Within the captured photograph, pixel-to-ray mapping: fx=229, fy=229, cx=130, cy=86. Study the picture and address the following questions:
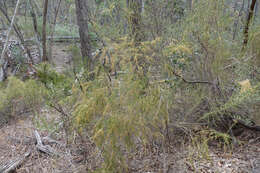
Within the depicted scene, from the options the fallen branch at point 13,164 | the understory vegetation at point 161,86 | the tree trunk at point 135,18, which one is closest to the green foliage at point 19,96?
the fallen branch at point 13,164

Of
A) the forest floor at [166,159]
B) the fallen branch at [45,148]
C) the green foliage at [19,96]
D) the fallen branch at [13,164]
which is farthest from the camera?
the green foliage at [19,96]

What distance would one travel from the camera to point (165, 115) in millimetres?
2152

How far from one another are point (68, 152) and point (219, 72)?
81.2 inches

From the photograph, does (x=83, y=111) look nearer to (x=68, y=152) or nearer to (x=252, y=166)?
(x=68, y=152)

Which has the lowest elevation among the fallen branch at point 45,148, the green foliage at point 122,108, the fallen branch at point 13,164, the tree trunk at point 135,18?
the fallen branch at point 13,164

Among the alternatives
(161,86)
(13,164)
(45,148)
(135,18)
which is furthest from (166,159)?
(13,164)

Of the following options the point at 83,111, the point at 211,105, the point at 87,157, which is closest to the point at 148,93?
the point at 83,111

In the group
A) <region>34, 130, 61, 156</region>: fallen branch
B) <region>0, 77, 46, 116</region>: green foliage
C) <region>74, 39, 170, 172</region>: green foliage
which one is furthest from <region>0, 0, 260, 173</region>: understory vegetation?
<region>0, 77, 46, 116</region>: green foliage

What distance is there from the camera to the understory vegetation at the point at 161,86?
2.04 m

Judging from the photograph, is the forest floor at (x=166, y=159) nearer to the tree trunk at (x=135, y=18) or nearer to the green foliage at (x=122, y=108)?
the green foliage at (x=122, y=108)

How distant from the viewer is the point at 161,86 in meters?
2.35

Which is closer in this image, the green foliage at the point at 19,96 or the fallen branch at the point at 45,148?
the fallen branch at the point at 45,148

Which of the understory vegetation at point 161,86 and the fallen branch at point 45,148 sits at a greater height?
the understory vegetation at point 161,86

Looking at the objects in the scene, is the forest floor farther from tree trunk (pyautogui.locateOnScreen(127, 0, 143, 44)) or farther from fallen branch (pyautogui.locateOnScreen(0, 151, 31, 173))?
tree trunk (pyautogui.locateOnScreen(127, 0, 143, 44))
